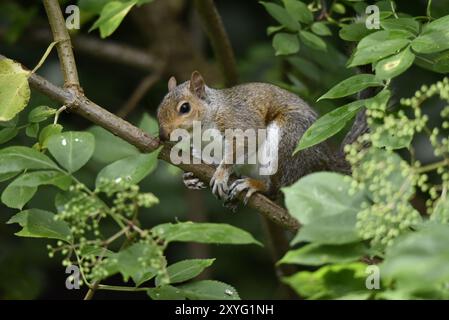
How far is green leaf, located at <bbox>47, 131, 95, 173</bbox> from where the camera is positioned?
1.52m

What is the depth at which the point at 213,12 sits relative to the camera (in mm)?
2859

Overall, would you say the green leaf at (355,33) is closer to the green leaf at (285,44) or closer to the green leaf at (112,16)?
the green leaf at (285,44)

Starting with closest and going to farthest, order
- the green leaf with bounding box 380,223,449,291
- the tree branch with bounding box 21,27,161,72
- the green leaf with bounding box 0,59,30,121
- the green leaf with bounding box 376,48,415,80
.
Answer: the green leaf with bounding box 380,223,449,291 → the green leaf with bounding box 376,48,415,80 → the green leaf with bounding box 0,59,30,121 → the tree branch with bounding box 21,27,161,72

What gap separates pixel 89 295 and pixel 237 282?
2599mm

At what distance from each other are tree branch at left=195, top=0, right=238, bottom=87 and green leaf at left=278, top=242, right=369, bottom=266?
5.52 ft

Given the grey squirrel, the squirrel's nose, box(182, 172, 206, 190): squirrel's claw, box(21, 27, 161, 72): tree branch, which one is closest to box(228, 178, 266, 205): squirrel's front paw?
the grey squirrel

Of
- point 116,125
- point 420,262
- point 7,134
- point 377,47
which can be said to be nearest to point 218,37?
point 116,125

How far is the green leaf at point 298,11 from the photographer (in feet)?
7.84

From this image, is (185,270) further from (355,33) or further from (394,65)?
(355,33)

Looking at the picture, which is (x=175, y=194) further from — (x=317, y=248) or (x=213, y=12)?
(x=317, y=248)

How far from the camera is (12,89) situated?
1.90 metres

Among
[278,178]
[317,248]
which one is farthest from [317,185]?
[278,178]

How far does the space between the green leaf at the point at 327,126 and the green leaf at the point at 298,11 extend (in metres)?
0.73

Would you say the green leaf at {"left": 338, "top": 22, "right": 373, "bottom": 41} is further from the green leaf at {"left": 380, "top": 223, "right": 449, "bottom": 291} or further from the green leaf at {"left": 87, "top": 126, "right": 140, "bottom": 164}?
the green leaf at {"left": 380, "top": 223, "right": 449, "bottom": 291}
